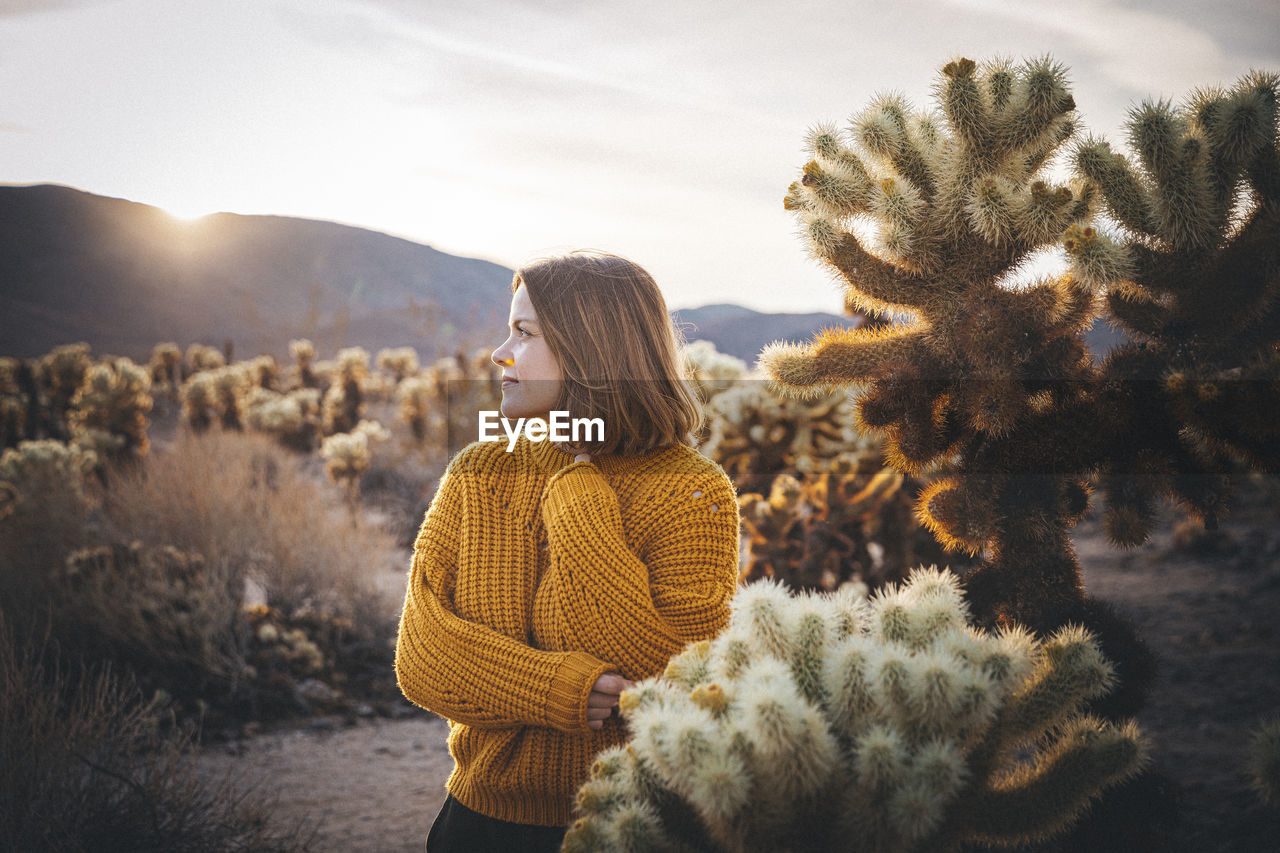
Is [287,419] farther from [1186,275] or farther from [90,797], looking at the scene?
[1186,275]

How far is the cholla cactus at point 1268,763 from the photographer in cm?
138

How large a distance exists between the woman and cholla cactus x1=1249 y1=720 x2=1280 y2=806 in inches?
39.7

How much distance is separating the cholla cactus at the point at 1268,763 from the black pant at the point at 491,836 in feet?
4.53

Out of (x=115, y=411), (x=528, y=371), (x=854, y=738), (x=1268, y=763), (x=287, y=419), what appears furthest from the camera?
(x=287, y=419)

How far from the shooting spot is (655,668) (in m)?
1.63

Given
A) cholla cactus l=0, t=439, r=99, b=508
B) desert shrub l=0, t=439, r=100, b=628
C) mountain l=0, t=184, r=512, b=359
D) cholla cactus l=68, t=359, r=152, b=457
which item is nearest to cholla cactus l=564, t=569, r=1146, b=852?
mountain l=0, t=184, r=512, b=359

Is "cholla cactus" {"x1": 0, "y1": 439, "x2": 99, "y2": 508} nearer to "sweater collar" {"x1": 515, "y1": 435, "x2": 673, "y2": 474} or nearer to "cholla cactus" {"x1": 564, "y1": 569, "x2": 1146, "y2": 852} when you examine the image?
"sweater collar" {"x1": 515, "y1": 435, "x2": 673, "y2": 474}

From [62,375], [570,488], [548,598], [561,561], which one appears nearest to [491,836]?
[548,598]

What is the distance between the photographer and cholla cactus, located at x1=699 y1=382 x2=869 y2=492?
470 centimetres

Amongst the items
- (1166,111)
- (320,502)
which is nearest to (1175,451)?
(1166,111)

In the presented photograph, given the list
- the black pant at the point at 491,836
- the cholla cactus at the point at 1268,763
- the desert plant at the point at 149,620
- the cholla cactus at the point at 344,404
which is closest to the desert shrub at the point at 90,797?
the desert plant at the point at 149,620

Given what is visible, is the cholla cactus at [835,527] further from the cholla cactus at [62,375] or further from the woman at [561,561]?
the cholla cactus at [62,375]

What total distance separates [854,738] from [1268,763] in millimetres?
907

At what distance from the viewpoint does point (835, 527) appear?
399 centimetres
